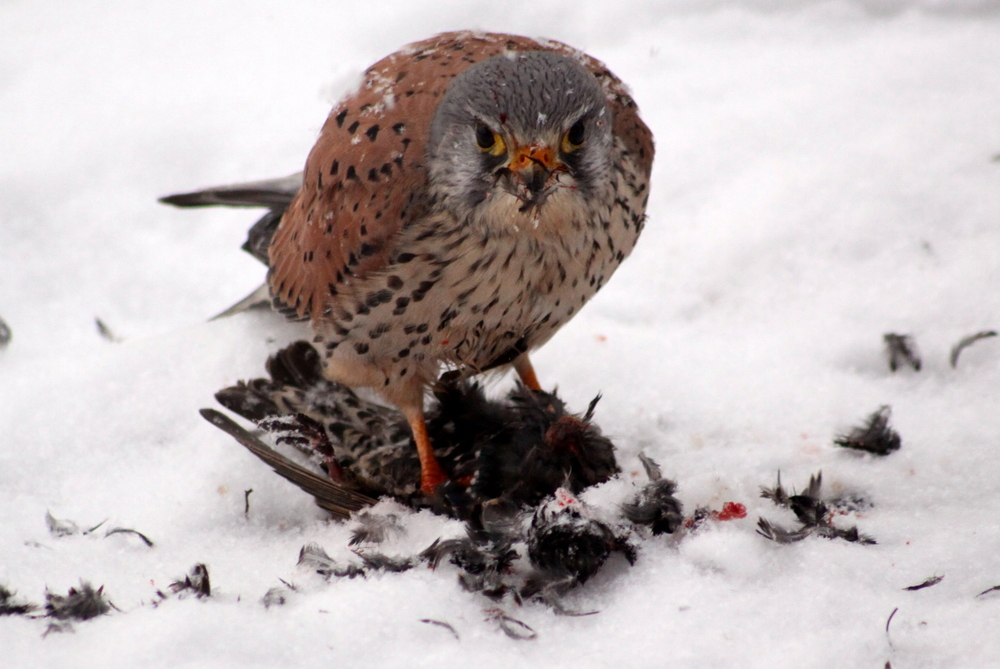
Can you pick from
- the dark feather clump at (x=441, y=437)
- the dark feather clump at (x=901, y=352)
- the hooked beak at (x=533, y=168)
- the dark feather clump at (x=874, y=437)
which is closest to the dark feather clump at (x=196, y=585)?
the dark feather clump at (x=441, y=437)

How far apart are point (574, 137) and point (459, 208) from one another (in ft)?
1.01

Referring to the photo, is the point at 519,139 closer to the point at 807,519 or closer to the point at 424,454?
the point at 424,454

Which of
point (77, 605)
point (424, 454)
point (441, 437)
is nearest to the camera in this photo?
point (77, 605)

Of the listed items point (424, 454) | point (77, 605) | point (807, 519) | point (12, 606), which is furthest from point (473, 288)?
point (12, 606)

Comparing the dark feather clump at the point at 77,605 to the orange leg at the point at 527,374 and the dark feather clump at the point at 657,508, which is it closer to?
the dark feather clump at the point at 657,508

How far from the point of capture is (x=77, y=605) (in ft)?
6.26

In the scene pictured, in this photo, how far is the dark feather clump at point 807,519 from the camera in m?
2.06

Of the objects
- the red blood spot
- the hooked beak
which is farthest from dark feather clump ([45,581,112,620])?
the red blood spot

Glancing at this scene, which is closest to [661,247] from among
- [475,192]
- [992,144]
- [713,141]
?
[713,141]

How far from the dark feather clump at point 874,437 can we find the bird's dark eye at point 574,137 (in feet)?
3.67

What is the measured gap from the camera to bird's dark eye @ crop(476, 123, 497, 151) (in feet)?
6.64

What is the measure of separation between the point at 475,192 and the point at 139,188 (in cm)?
242

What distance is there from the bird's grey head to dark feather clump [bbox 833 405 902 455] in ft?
3.34

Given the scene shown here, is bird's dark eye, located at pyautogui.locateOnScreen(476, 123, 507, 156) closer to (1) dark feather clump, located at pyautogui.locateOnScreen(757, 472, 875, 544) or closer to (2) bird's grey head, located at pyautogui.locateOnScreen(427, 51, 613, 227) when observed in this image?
(2) bird's grey head, located at pyautogui.locateOnScreen(427, 51, 613, 227)
